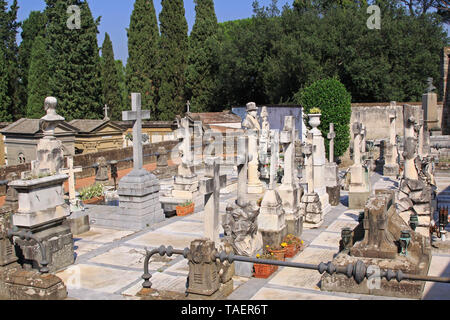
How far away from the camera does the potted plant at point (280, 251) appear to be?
30.5 feet

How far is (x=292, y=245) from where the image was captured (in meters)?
9.89

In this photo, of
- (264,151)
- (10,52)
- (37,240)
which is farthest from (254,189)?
(10,52)

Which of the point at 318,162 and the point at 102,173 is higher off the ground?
the point at 318,162

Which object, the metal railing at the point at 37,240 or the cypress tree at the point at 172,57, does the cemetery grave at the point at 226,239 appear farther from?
the cypress tree at the point at 172,57

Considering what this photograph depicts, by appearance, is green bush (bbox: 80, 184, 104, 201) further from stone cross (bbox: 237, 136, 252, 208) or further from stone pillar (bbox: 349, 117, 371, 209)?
stone pillar (bbox: 349, 117, 371, 209)

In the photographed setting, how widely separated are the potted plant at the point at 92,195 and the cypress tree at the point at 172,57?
26.1m

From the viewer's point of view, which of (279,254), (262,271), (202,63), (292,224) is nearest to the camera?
(262,271)

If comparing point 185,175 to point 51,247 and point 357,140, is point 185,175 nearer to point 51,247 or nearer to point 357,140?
point 357,140

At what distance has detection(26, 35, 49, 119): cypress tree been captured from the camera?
124ft

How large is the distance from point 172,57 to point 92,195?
92.7ft

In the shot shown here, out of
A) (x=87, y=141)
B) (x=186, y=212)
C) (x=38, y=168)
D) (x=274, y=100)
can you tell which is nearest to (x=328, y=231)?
(x=186, y=212)

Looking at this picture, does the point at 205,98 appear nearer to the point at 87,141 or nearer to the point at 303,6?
the point at 303,6

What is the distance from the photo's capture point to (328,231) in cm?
1179

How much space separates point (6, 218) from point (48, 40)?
3010 centimetres
